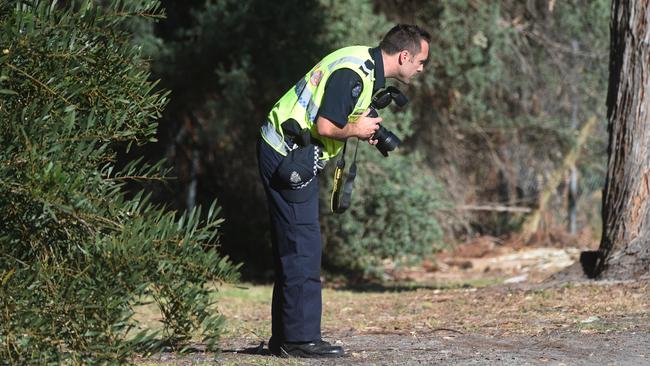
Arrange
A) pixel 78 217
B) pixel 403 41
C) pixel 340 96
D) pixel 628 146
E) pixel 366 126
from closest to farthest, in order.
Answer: pixel 78 217 < pixel 340 96 < pixel 366 126 < pixel 403 41 < pixel 628 146

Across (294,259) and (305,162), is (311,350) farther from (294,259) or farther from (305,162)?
(305,162)

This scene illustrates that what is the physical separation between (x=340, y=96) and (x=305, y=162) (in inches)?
16.7

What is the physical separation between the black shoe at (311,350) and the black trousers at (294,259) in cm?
3

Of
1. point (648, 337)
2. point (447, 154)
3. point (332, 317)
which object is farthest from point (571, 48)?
point (648, 337)

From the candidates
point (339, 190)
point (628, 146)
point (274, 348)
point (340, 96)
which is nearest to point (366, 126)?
point (340, 96)

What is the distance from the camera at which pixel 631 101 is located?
334 inches

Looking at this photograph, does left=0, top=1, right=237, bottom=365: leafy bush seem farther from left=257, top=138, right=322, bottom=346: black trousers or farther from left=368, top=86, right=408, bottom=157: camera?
left=368, top=86, right=408, bottom=157: camera

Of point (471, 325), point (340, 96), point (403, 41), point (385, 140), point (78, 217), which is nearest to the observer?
point (78, 217)

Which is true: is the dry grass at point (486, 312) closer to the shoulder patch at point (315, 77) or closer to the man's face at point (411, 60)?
the shoulder patch at point (315, 77)

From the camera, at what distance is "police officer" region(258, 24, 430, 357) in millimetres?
5773

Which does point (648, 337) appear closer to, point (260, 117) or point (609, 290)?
point (609, 290)

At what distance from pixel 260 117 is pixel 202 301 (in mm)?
8172

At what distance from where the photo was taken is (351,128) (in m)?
5.70

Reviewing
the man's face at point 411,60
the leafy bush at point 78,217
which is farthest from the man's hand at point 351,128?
the leafy bush at point 78,217
